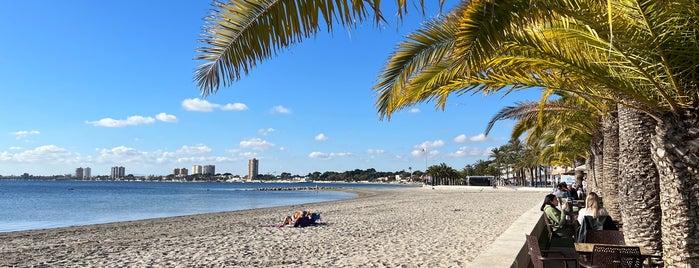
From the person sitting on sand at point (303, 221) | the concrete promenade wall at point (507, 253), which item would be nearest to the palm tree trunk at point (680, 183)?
the concrete promenade wall at point (507, 253)

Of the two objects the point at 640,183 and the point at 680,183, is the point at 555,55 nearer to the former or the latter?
the point at 680,183

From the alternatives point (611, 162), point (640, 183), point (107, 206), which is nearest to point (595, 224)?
point (640, 183)

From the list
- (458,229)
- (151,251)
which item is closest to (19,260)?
(151,251)

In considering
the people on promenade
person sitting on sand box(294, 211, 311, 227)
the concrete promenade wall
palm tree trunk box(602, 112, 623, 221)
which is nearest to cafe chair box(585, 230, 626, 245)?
the concrete promenade wall

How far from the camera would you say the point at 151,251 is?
38.2ft

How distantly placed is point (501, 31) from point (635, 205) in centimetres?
405

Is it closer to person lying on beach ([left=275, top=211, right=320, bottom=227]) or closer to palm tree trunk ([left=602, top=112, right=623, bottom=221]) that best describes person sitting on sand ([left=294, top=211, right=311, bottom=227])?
person lying on beach ([left=275, top=211, right=320, bottom=227])

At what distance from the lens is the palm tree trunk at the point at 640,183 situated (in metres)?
6.41

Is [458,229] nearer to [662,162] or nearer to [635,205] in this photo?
[635,205]

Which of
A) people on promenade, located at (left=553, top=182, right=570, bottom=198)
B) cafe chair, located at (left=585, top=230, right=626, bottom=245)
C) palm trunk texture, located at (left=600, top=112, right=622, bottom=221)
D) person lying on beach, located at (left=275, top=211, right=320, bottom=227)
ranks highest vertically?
palm trunk texture, located at (left=600, top=112, right=622, bottom=221)

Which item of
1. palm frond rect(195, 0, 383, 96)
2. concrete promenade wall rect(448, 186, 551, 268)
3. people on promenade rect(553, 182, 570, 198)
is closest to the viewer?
palm frond rect(195, 0, 383, 96)

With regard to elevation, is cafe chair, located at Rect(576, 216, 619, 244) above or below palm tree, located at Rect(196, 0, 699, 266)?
below

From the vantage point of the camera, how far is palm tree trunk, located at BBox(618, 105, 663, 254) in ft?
21.0

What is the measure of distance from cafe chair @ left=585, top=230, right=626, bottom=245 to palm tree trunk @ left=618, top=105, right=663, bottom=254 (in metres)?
0.27
